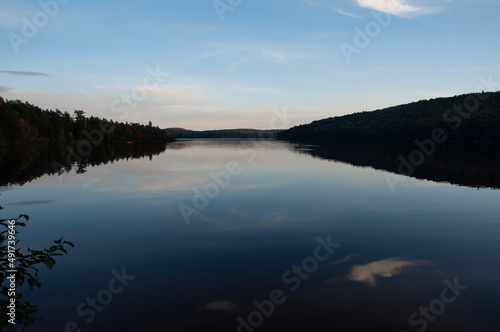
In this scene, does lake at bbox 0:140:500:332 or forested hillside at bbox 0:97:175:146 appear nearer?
lake at bbox 0:140:500:332

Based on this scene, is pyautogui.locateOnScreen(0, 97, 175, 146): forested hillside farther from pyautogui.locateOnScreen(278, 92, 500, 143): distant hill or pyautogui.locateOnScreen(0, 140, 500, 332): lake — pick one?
pyautogui.locateOnScreen(278, 92, 500, 143): distant hill

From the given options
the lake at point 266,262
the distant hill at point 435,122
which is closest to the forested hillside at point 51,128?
the lake at point 266,262

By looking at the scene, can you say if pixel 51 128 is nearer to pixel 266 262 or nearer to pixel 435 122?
pixel 266 262

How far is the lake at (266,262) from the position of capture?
296 inches

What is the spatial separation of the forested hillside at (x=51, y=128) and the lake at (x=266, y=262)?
70477mm

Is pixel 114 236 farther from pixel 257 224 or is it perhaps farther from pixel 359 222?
pixel 359 222

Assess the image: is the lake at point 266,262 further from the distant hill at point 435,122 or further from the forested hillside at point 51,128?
the distant hill at point 435,122

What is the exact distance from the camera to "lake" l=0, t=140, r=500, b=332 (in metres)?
7.53

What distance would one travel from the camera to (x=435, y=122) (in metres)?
131

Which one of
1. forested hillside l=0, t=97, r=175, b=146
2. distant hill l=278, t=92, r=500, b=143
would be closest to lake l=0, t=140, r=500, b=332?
forested hillside l=0, t=97, r=175, b=146

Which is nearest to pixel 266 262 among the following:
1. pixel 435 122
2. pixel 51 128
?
pixel 51 128

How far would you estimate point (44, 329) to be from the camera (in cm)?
713

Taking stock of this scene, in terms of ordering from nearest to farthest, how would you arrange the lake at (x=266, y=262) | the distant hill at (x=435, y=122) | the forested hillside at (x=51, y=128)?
the lake at (x=266, y=262), the forested hillside at (x=51, y=128), the distant hill at (x=435, y=122)

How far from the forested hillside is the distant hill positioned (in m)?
111
